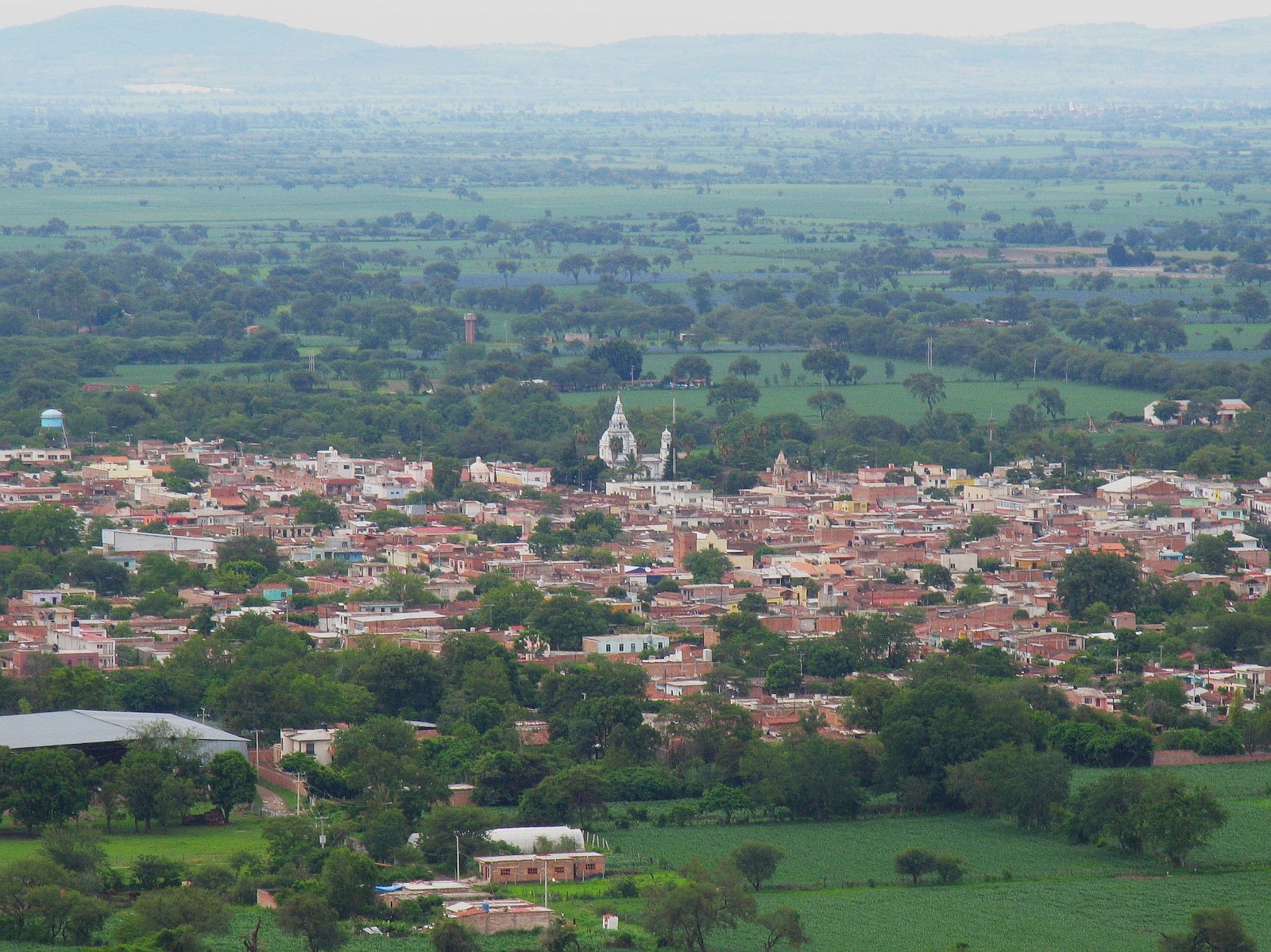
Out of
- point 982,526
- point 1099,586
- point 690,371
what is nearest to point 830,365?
point 690,371

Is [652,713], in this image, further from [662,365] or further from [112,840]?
[662,365]

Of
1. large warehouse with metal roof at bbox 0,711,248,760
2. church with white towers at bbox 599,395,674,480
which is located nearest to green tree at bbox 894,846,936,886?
large warehouse with metal roof at bbox 0,711,248,760

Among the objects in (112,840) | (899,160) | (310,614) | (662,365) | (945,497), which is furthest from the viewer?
(899,160)

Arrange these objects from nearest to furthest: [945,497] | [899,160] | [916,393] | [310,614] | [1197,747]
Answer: [1197,747], [310,614], [945,497], [916,393], [899,160]

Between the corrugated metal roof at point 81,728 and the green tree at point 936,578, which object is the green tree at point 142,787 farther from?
the green tree at point 936,578

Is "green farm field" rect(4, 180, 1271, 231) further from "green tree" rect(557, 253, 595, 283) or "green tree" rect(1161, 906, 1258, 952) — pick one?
"green tree" rect(1161, 906, 1258, 952)

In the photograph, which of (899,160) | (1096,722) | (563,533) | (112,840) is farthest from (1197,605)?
(899,160)

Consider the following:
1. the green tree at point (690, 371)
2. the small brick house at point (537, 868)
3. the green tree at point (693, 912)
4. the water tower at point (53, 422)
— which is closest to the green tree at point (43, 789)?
the small brick house at point (537, 868)
